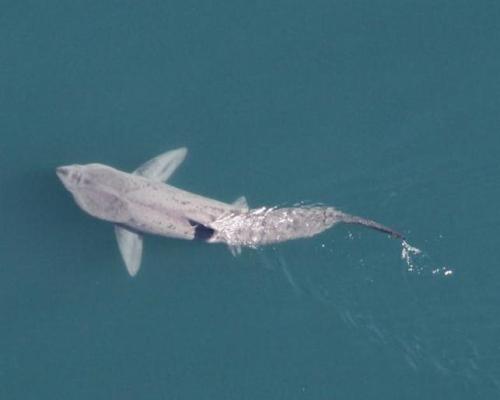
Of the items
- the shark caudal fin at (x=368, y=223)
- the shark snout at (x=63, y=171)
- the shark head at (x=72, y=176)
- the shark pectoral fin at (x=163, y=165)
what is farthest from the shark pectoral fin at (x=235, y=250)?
the shark snout at (x=63, y=171)

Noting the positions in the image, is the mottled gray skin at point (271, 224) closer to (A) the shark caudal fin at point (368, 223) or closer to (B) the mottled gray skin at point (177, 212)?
(B) the mottled gray skin at point (177, 212)

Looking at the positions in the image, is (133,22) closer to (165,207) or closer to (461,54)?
(165,207)

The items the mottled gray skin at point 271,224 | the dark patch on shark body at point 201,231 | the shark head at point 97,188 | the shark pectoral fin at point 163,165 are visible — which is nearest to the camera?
the dark patch on shark body at point 201,231

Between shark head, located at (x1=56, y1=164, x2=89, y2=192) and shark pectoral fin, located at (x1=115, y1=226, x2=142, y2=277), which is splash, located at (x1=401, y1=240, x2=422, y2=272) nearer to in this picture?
shark pectoral fin, located at (x1=115, y1=226, x2=142, y2=277)

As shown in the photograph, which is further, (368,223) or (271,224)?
(271,224)

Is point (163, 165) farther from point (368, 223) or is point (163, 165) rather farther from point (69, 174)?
point (368, 223)

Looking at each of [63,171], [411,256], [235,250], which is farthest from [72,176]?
[411,256]

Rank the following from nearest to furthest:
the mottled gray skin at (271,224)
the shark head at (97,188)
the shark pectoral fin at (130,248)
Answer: the mottled gray skin at (271,224), the shark head at (97,188), the shark pectoral fin at (130,248)
